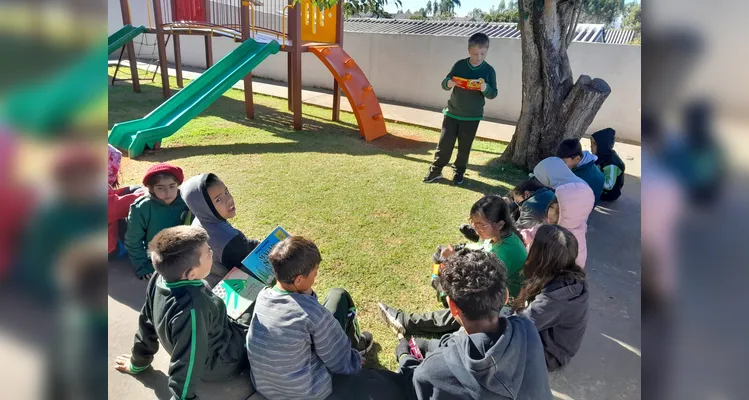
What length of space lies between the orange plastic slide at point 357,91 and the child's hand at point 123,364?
5.86 metres

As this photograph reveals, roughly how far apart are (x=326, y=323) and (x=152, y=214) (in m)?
1.84

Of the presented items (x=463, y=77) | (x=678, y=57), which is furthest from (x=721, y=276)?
(x=463, y=77)

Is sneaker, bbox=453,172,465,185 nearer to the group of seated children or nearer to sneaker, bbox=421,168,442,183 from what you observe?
sneaker, bbox=421,168,442,183

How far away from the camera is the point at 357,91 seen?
26.9 feet

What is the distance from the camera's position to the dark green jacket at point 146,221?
334 centimetres

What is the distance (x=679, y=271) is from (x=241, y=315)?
251cm

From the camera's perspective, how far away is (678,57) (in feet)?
1.46

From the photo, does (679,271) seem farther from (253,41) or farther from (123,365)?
→ (253,41)

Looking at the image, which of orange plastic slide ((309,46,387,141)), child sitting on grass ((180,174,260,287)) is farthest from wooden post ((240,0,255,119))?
child sitting on grass ((180,174,260,287))

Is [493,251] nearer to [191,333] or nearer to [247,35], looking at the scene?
[191,333]

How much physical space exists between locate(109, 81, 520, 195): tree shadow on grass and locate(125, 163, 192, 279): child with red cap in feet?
11.0

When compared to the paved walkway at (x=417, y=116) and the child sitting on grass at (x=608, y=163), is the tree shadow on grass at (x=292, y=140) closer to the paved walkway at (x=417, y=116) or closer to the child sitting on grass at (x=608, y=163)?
the child sitting on grass at (x=608, y=163)

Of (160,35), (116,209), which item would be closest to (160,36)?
(160,35)

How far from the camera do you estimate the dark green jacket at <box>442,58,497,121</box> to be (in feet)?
18.3
